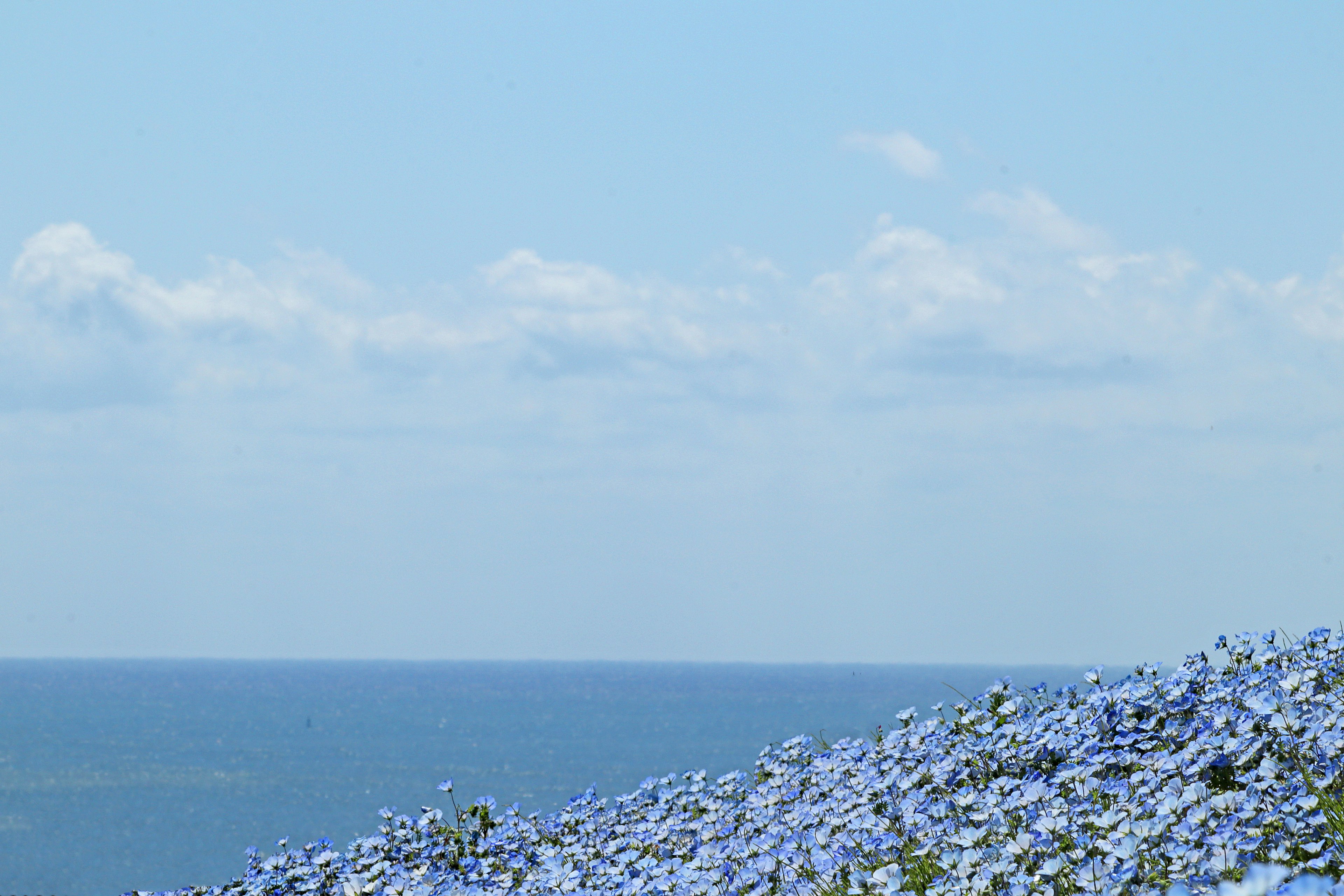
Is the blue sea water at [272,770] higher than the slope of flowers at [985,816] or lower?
lower

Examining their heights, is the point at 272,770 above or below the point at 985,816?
below

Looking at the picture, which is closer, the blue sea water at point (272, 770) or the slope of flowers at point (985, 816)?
the slope of flowers at point (985, 816)

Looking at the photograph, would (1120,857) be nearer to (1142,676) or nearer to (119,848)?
(1142,676)

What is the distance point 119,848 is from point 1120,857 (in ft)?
278

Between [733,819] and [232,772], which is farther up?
[733,819]

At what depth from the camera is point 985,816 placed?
20.5 ft

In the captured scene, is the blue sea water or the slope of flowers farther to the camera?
the blue sea water

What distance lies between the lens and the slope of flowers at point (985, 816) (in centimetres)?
534

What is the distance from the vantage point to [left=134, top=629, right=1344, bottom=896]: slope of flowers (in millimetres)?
5344

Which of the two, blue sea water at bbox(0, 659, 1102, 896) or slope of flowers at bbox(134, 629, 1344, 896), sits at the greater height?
slope of flowers at bbox(134, 629, 1344, 896)

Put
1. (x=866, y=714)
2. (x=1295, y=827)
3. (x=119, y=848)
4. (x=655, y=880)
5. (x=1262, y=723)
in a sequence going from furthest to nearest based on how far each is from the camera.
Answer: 1. (x=866, y=714)
2. (x=119, y=848)
3. (x=655, y=880)
4. (x=1262, y=723)
5. (x=1295, y=827)

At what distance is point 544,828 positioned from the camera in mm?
9578

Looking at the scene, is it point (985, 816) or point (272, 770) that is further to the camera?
point (272, 770)

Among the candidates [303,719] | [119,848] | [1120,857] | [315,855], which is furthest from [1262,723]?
[303,719]
